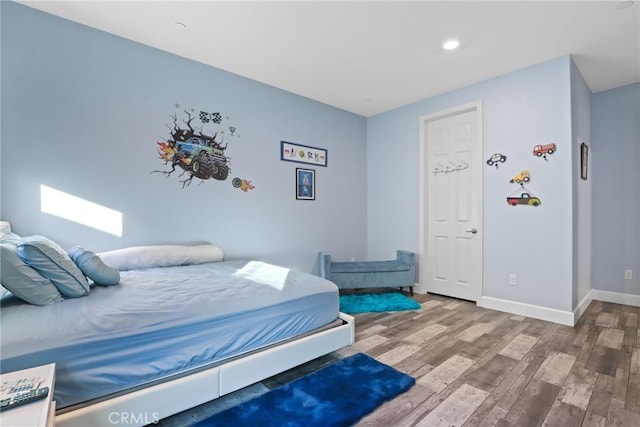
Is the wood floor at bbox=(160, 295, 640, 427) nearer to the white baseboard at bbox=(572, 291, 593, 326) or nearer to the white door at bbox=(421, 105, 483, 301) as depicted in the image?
the white baseboard at bbox=(572, 291, 593, 326)

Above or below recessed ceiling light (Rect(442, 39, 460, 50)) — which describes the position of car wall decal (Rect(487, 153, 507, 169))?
below

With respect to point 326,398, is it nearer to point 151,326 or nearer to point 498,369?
point 151,326

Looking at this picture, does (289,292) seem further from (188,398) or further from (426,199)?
(426,199)

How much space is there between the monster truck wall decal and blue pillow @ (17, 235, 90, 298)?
1.38 meters

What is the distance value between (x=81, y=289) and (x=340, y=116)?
149 inches

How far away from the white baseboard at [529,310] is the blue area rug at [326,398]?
2.03 meters

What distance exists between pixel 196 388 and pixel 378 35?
2919 mm

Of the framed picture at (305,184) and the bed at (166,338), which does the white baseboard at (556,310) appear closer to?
the bed at (166,338)

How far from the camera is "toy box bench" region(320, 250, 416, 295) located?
382 centimetres

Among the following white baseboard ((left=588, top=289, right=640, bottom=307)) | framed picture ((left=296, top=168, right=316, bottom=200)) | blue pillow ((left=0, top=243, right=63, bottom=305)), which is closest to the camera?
blue pillow ((left=0, top=243, right=63, bottom=305))

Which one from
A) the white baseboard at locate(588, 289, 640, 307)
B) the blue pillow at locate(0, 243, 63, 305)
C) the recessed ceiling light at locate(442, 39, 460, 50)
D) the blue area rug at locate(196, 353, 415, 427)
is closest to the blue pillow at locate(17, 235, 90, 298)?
the blue pillow at locate(0, 243, 63, 305)

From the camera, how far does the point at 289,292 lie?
1.93 metres

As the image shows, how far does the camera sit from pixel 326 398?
172 centimetres

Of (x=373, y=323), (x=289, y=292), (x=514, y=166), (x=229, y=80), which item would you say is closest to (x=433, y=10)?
(x=514, y=166)
